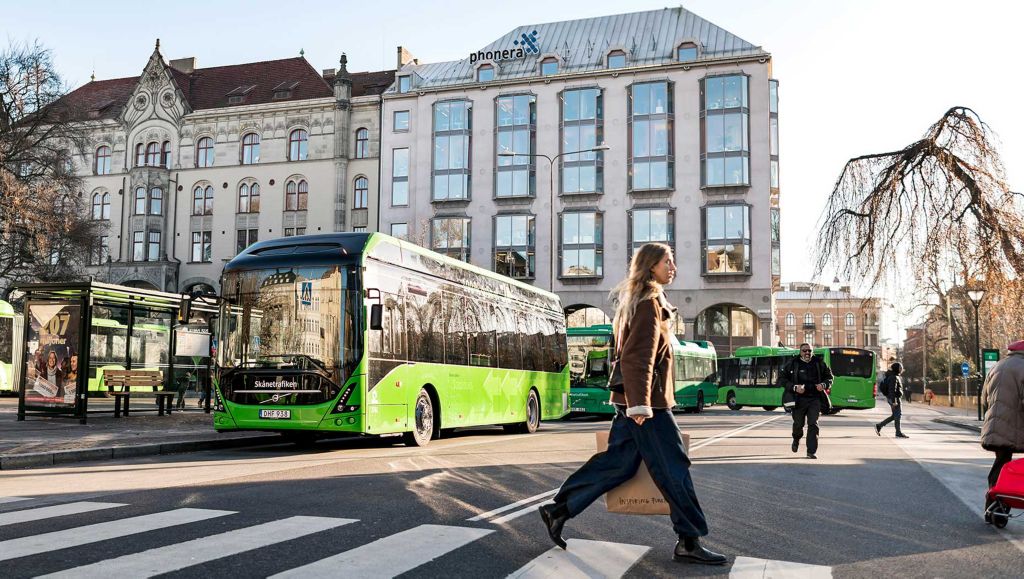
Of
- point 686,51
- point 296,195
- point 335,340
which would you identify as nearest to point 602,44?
point 686,51

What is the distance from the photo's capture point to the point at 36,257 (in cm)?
3844

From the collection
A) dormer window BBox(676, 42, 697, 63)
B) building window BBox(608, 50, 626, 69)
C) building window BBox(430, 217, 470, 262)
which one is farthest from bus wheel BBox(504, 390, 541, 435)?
building window BBox(608, 50, 626, 69)

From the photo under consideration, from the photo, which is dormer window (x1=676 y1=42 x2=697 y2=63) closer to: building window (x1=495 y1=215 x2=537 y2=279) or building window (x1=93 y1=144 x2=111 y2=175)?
building window (x1=495 y1=215 x2=537 y2=279)

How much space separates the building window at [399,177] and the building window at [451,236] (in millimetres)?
3135

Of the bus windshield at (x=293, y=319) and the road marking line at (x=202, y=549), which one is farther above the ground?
the bus windshield at (x=293, y=319)

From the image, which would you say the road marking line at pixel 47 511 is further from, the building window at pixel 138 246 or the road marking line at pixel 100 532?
the building window at pixel 138 246

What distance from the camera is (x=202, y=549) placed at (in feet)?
17.6

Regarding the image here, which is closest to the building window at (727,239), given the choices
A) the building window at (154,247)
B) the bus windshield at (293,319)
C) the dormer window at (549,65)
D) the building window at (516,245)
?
the building window at (516,245)

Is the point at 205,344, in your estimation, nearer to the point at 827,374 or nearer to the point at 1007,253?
the point at 827,374

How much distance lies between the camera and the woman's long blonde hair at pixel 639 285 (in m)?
5.59

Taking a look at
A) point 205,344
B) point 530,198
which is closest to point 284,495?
point 205,344

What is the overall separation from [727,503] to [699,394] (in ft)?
103

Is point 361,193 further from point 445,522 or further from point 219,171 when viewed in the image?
point 445,522

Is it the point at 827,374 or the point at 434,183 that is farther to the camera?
the point at 434,183
